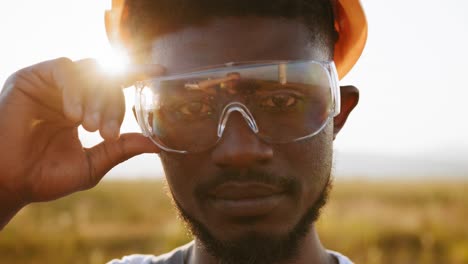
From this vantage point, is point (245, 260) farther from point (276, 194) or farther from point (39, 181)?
point (39, 181)

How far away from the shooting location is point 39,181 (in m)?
2.69

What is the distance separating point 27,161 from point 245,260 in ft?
3.85

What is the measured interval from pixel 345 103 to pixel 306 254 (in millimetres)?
833

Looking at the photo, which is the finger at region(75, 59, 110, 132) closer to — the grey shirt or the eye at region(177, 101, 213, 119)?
the eye at region(177, 101, 213, 119)

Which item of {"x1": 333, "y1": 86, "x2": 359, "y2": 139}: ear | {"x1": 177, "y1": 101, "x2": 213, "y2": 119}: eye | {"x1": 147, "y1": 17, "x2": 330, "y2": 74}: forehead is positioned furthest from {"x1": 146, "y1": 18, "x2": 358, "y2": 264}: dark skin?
{"x1": 333, "y1": 86, "x2": 359, "y2": 139}: ear

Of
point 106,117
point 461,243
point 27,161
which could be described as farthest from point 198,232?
point 461,243

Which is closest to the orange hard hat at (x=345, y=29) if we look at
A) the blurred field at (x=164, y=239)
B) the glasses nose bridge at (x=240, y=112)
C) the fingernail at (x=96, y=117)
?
the fingernail at (x=96, y=117)

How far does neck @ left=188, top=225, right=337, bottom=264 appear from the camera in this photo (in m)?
2.82

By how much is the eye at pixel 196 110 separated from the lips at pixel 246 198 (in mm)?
337

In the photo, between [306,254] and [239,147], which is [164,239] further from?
[239,147]

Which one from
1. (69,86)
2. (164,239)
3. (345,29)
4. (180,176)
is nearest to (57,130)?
(69,86)

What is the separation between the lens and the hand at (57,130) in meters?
2.49

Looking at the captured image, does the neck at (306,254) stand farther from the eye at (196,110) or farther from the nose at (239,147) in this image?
the eye at (196,110)

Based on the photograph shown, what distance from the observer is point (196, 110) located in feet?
8.31
